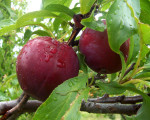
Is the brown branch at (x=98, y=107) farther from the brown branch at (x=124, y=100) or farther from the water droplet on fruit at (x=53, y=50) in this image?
the water droplet on fruit at (x=53, y=50)

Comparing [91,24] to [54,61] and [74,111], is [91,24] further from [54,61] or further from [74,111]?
[74,111]

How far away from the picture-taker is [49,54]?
65 cm

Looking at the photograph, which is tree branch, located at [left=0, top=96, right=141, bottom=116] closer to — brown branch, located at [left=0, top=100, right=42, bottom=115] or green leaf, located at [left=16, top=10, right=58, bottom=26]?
brown branch, located at [left=0, top=100, right=42, bottom=115]

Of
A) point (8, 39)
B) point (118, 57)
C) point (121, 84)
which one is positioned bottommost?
point (8, 39)

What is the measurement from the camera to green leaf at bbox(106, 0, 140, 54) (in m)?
0.49

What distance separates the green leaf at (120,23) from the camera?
0.49 metres

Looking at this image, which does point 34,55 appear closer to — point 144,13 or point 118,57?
point 118,57

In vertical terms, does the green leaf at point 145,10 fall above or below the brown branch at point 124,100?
above

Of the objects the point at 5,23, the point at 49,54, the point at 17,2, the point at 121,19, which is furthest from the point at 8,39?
the point at 121,19

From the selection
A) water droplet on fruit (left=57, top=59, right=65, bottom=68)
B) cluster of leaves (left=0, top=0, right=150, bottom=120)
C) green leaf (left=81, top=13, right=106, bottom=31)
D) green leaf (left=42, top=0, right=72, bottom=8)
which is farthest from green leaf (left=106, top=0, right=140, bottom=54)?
green leaf (left=42, top=0, right=72, bottom=8)

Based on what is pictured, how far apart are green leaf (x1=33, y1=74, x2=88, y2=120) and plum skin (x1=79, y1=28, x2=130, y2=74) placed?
0.10 metres

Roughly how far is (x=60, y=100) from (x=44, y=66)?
13cm

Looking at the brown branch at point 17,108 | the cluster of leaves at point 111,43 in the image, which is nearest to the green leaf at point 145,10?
the cluster of leaves at point 111,43

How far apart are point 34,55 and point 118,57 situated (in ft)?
0.97
